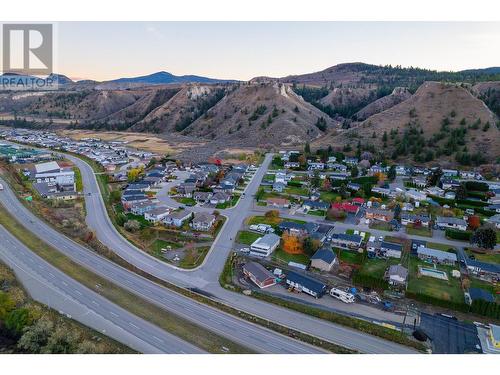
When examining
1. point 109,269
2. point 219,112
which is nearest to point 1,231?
point 109,269

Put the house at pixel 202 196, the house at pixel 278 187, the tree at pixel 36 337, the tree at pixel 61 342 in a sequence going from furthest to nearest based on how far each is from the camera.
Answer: the house at pixel 278 187 < the house at pixel 202 196 < the tree at pixel 36 337 < the tree at pixel 61 342

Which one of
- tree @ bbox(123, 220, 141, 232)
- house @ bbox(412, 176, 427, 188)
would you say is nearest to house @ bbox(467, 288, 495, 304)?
house @ bbox(412, 176, 427, 188)

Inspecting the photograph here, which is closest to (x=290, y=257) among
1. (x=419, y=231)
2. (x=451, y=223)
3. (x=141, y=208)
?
(x=419, y=231)

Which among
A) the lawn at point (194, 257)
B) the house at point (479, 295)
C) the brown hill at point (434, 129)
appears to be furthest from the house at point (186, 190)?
the brown hill at point (434, 129)

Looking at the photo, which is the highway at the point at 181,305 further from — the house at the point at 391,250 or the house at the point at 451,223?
the house at the point at 451,223

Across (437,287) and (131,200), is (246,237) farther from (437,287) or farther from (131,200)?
(437,287)

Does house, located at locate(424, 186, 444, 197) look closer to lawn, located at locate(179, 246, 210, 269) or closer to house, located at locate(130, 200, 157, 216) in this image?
lawn, located at locate(179, 246, 210, 269)
